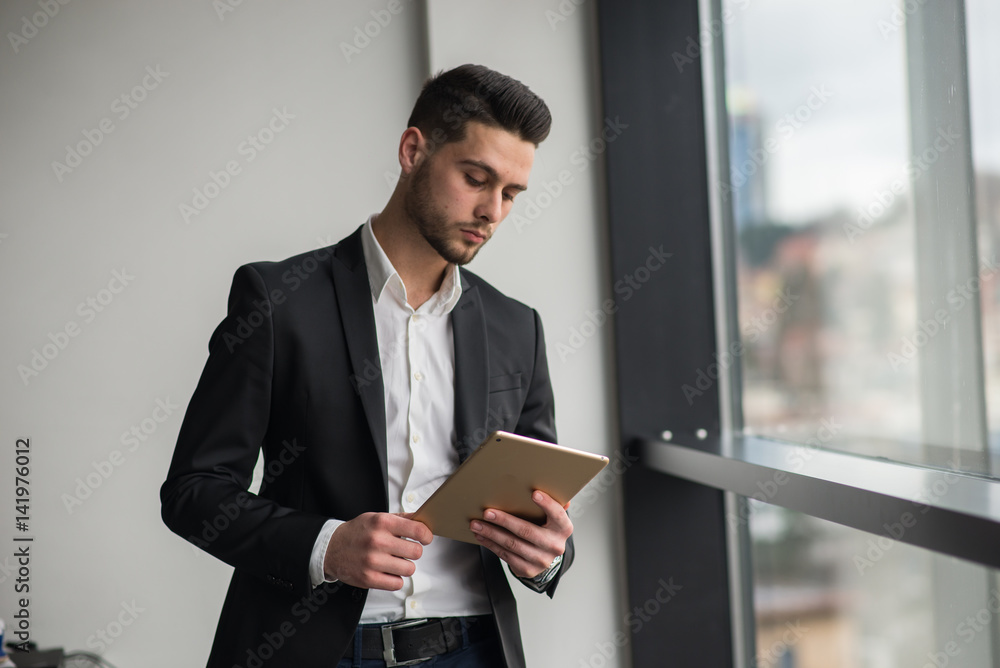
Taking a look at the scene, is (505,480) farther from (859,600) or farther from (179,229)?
(179,229)

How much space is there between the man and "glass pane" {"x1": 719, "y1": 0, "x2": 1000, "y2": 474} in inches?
32.3

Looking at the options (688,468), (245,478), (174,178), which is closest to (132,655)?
(245,478)

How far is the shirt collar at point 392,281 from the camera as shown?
1.59 metres

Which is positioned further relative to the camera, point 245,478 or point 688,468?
point 688,468

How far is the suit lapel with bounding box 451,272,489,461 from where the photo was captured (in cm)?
154

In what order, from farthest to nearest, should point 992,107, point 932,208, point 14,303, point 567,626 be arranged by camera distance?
point 567,626, point 14,303, point 932,208, point 992,107

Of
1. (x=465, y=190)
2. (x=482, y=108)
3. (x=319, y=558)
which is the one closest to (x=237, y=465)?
(x=319, y=558)

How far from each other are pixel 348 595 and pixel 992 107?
4.92 feet

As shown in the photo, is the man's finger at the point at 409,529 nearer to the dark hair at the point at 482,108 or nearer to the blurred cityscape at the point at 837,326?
the dark hair at the point at 482,108

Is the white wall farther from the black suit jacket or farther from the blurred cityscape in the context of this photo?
the black suit jacket

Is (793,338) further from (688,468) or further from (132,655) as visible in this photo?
(132,655)

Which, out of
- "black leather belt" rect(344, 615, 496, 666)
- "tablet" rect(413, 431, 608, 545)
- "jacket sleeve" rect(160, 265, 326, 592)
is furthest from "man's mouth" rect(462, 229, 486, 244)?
"black leather belt" rect(344, 615, 496, 666)

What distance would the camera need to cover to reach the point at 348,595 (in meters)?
1.39

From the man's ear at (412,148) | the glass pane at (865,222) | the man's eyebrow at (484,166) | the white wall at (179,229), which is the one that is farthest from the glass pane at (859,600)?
the man's ear at (412,148)
